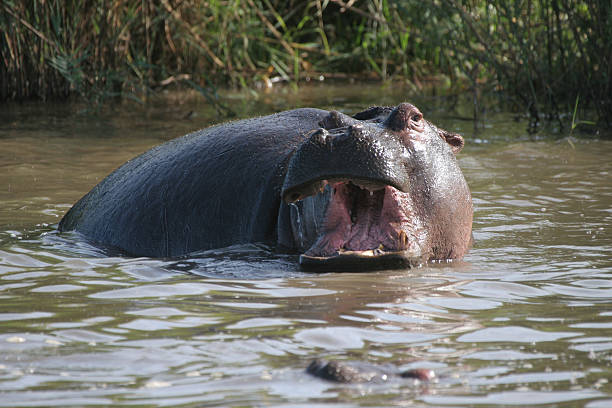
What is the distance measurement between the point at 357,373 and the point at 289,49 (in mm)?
9046

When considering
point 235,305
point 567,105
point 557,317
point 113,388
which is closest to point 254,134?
point 235,305

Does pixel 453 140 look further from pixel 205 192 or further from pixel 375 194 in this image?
pixel 205 192

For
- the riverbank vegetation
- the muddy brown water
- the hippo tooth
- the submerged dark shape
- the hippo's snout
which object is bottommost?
the muddy brown water

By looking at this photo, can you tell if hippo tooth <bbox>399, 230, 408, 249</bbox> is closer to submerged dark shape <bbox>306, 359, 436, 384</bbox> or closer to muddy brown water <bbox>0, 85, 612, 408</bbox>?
muddy brown water <bbox>0, 85, 612, 408</bbox>

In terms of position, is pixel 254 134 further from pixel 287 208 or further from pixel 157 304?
pixel 157 304

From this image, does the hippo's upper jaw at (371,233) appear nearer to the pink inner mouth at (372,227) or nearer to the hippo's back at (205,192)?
the pink inner mouth at (372,227)

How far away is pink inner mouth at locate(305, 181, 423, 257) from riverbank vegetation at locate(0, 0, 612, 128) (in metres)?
3.38

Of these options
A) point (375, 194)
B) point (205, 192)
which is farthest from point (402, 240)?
point (205, 192)

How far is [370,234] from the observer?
362 centimetres

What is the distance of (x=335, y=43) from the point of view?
1275cm

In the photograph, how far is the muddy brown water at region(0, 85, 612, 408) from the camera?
7.40 feet

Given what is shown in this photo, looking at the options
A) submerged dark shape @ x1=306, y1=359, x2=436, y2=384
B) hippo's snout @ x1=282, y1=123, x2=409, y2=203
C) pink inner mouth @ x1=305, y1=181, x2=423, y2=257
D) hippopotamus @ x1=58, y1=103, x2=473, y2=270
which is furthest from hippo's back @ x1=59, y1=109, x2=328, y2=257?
submerged dark shape @ x1=306, y1=359, x2=436, y2=384

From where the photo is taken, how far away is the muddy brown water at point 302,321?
7.40 ft

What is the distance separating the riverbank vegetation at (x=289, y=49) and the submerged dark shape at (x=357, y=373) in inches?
183
